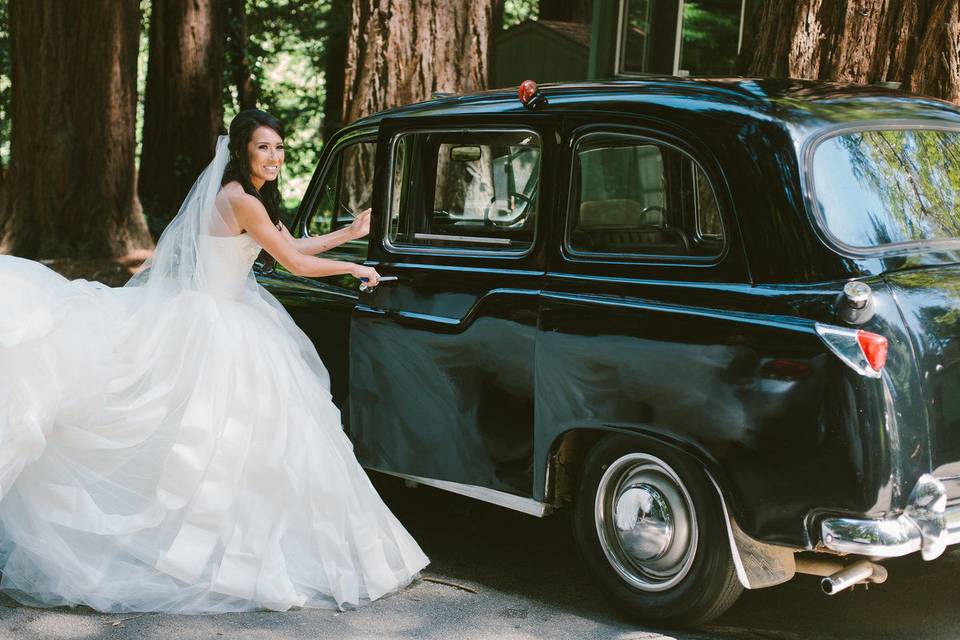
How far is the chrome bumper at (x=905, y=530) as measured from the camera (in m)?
3.85

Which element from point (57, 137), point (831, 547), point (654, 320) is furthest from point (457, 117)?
point (57, 137)

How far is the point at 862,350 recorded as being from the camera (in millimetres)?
3877

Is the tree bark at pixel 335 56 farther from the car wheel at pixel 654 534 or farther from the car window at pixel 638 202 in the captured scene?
the car wheel at pixel 654 534

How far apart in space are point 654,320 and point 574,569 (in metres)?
1.54

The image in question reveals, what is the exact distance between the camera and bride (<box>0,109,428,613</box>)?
4.85 meters

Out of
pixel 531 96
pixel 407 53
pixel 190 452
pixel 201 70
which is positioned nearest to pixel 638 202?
pixel 531 96

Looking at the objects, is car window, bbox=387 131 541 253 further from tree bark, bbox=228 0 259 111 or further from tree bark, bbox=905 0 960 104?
tree bark, bbox=228 0 259 111

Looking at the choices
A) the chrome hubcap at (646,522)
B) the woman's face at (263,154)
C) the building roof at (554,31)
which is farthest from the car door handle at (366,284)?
the building roof at (554,31)

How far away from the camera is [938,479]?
400 cm

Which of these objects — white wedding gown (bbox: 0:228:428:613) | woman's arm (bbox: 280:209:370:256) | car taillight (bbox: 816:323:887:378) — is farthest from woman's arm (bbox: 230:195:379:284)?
car taillight (bbox: 816:323:887:378)

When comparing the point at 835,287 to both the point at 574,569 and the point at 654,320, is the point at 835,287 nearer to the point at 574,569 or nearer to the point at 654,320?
the point at 654,320

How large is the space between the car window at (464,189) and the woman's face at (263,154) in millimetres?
601

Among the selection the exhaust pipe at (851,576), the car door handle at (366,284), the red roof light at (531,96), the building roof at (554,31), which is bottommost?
the exhaust pipe at (851,576)

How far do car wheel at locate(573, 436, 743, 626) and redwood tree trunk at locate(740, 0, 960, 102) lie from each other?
3065mm
